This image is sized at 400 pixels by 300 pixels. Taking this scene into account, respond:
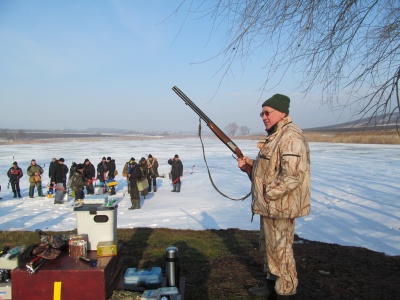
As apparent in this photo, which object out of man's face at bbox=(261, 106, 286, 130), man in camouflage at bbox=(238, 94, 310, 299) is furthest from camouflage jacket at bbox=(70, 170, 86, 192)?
man's face at bbox=(261, 106, 286, 130)

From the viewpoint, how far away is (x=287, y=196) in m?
2.82

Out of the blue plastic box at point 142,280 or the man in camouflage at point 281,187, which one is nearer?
the man in camouflage at point 281,187

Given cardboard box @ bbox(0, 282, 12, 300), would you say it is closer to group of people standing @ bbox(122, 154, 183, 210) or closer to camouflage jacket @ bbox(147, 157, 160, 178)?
group of people standing @ bbox(122, 154, 183, 210)

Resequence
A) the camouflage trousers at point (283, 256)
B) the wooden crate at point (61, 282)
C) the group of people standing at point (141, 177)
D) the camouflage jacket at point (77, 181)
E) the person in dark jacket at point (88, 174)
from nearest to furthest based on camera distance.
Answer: the wooden crate at point (61, 282)
the camouflage trousers at point (283, 256)
the group of people standing at point (141, 177)
the camouflage jacket at point (77, 181)
the person in dark jacket at point (88, 174)

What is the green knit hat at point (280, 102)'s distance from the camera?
2.99 m

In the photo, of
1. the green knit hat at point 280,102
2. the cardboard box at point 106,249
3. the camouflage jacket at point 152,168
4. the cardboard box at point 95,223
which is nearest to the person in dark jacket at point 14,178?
the camouflage jacket at point 152,168

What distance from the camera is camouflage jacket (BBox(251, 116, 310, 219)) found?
9.02 feet

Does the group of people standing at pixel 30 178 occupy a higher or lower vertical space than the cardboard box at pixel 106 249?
lower

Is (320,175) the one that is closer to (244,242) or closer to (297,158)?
(244,242)

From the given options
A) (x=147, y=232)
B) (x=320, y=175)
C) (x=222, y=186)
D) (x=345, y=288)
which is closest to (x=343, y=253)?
(x=345, y=288)

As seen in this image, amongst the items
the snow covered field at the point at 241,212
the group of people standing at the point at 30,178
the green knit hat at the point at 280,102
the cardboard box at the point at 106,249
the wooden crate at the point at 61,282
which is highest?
the green knit hat at the point at 280,102

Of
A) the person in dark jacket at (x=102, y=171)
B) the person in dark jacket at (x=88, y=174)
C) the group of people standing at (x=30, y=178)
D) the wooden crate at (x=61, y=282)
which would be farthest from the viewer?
the person in dark jacket at (x=102, y=171)

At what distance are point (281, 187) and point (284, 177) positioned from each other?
3.7 inches

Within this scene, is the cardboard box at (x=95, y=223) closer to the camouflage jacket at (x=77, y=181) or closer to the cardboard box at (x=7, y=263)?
the cardboard box at (x=7, y=263)
